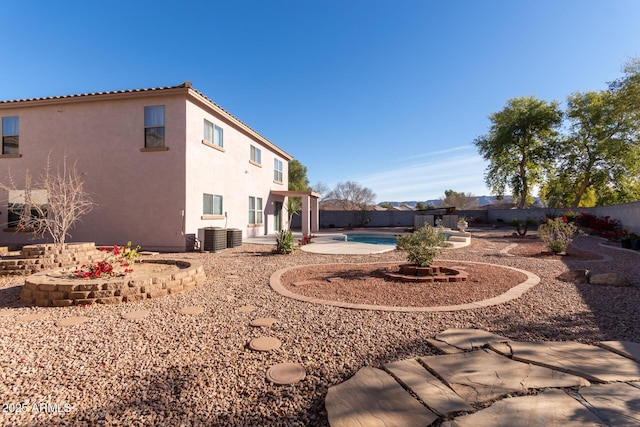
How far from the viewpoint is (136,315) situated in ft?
14.0

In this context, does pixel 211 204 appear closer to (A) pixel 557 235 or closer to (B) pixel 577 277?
(B) pixel 577 277

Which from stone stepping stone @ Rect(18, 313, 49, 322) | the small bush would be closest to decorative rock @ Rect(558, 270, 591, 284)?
the small bush

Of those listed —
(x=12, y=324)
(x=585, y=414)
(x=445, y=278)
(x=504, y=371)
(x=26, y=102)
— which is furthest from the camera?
(x=26, y=102)

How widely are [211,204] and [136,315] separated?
867 cm

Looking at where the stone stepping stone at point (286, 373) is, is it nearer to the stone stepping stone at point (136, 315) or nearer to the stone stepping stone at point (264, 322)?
the stone stepping stone at point (264, 322)

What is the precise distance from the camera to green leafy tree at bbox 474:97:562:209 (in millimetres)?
29469

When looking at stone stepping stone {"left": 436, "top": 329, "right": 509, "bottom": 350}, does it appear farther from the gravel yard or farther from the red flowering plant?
the red flowering plant

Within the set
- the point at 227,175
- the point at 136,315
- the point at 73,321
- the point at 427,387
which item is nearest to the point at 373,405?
the point at 427,387

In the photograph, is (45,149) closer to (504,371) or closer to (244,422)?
(244,422)

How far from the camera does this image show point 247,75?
587 inches

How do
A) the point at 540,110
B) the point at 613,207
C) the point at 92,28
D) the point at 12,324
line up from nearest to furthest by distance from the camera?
1. the point at 12,324
2. the point at 92,28
3. the point at 613,207
4. the point at 540,110

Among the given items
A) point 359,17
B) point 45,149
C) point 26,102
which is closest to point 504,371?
point 359,17

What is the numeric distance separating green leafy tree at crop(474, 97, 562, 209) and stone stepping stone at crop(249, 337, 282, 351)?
3457 centimetres

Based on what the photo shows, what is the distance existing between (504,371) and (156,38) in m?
15.2
